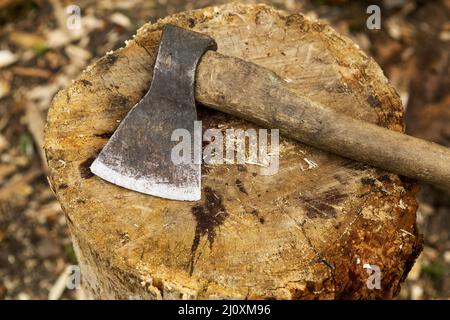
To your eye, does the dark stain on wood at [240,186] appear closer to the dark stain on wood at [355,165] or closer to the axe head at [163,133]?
the axe head at [163,133]

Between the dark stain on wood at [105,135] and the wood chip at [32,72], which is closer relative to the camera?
the dark stain on wood at [105,135]

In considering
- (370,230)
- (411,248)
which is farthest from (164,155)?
(411,248)

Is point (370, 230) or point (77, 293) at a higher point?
point (370, 230)

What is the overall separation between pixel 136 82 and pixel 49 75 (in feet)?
7.77

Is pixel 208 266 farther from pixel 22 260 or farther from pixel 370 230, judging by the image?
pixel 22 260

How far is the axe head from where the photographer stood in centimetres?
229

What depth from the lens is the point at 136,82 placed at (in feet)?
8.83

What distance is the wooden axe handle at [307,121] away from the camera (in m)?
2.33

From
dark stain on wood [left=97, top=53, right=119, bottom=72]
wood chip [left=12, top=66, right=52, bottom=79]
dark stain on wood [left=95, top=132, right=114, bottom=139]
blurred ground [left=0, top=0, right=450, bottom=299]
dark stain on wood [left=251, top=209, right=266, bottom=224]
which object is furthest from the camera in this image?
wood chip [left=12, top=66, right=52, bottom=79]

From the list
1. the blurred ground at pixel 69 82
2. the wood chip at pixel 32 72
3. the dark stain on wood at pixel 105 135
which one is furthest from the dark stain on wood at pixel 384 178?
the wood chip at pixel 32 72

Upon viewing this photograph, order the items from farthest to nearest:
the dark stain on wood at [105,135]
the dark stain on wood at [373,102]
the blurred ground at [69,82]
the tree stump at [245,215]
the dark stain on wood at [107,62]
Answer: the blurred ground at [69,82], the dark stain on wood at [107,62], the dark stain on wood at [373,102], the dark stain on wood at [105,135], the tree stump at [245,215]

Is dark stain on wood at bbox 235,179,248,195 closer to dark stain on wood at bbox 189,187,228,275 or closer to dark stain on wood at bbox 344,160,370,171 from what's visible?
dark stain on wood at bbox 189,187,228,275

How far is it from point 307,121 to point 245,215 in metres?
0.47

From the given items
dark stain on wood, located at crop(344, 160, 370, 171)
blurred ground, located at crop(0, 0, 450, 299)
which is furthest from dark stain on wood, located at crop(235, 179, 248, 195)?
blurred ground, located at crop(0, 0, 450, 299)
